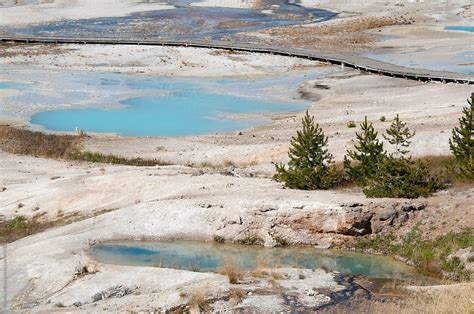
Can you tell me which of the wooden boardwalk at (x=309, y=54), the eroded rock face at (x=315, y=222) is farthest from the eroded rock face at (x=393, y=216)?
the wooden boardwalk at (x=309, y=54)

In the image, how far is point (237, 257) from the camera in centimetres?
2022

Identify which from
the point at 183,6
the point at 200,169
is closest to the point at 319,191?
the point at 200,169

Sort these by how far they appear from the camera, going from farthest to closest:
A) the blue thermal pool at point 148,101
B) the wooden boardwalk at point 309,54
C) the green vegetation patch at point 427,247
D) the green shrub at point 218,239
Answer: the wooden boardwalk at point 309,54 → the blue thermal pool at point 148,101 → the green shrub at point 218,239 → the green vegetation patch at point 427,247

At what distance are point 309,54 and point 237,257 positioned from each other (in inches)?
1791

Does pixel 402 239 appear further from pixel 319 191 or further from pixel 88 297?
pixel 88 297

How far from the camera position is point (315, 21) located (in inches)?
3632

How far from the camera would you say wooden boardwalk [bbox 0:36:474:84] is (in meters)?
50.5

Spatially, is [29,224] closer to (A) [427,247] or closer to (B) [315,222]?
(B) [315,222]

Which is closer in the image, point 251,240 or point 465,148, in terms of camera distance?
point 251,240

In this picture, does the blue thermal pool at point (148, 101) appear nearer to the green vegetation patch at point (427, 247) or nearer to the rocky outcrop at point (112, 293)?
the green vegetation patch at point (427, 247)

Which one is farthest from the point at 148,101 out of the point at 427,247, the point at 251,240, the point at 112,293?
the point at 112,293

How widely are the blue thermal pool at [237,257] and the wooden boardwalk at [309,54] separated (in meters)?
29.9

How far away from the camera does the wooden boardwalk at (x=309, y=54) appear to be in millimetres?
50469

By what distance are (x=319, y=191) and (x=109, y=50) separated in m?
46.6
